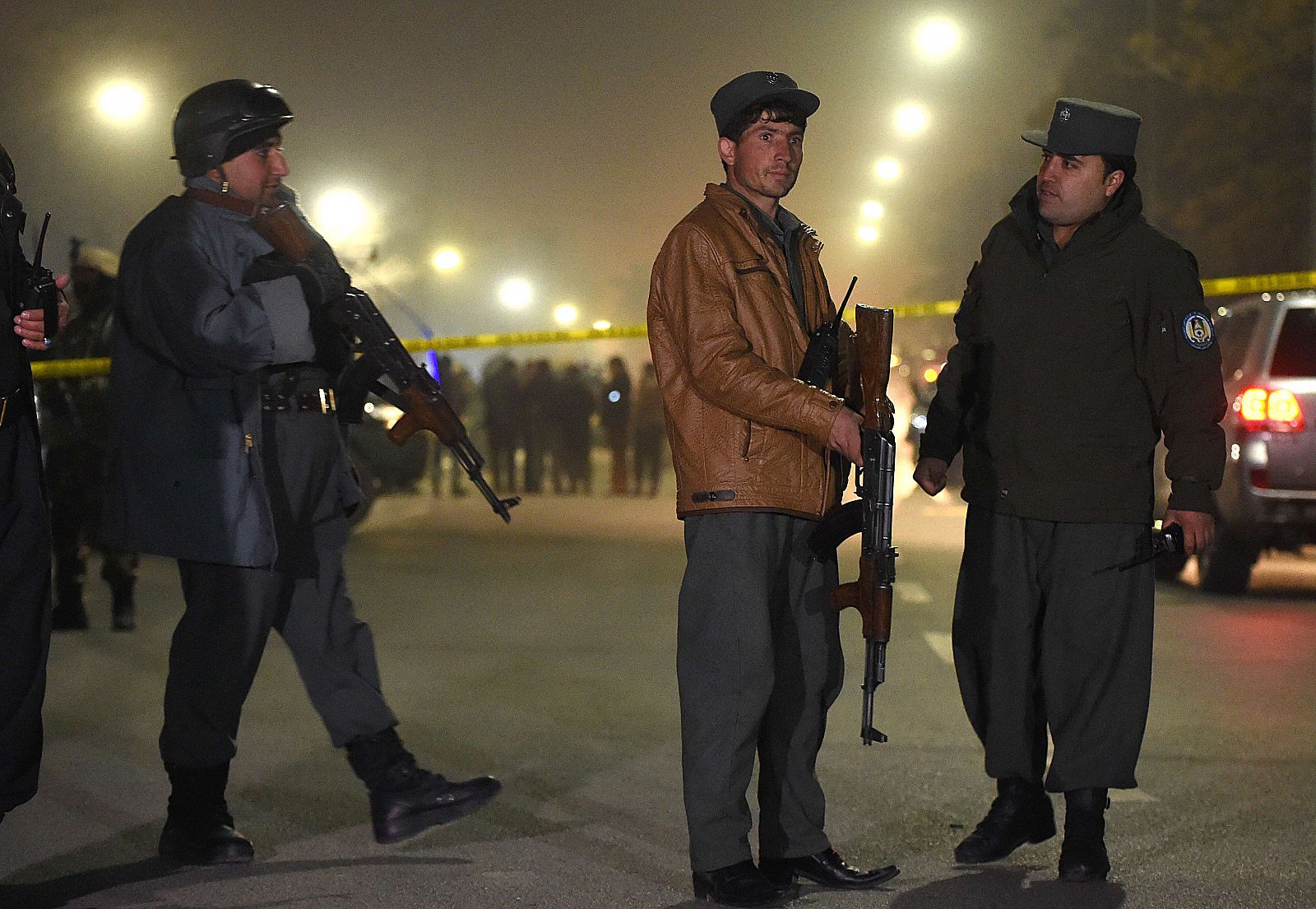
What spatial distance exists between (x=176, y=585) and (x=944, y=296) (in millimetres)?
51769

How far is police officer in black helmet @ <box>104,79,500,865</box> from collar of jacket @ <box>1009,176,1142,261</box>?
1839 mm

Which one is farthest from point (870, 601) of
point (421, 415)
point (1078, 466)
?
point (421, 415)

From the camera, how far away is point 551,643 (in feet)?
29.7

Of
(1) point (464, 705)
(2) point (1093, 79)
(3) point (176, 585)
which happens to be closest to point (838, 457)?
(1) point (464, 705)

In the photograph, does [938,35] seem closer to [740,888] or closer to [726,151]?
[726,151]

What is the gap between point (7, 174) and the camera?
4574 millimetres

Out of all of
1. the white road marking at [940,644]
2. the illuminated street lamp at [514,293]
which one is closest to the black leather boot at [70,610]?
the white road marking at [940,644]

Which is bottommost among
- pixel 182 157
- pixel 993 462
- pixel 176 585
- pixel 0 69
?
pixel 176 585

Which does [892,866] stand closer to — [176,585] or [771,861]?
[771,861]

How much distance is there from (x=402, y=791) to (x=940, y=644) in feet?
14.2

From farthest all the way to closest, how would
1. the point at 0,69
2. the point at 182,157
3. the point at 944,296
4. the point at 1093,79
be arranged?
the point at 944,296 → the point at 1093,79 → the point at 0,69 → the point at 182,157

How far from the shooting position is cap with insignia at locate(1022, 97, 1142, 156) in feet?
16.4

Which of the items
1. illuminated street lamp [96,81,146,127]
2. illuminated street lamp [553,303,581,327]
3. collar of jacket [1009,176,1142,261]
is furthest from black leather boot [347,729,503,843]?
illuminated street lamp [553,303,581,327]

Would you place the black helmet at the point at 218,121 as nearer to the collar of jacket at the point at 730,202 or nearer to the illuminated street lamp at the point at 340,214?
the collar of jacket at the point at 730,202
